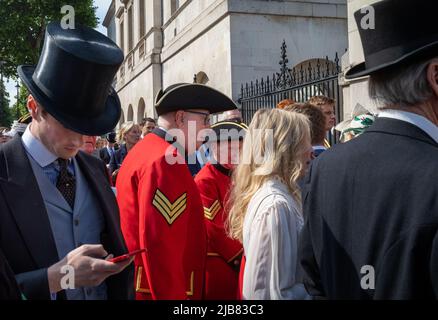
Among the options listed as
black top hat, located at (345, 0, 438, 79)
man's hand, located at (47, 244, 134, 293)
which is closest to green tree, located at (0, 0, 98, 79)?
man's hand, located at (47, 244, 134, 293)

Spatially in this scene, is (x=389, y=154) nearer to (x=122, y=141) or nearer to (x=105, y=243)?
(x=105, y=243)

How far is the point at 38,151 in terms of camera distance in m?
2.40

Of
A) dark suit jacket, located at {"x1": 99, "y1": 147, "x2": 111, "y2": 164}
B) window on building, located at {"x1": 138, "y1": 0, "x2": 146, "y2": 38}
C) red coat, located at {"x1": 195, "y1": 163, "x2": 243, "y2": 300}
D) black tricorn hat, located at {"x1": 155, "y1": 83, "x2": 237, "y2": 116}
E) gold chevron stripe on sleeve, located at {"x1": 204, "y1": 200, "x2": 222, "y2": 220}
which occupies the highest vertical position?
window on building, located at {"x1": 138, "y1": 0, "x2": 146, "y2": 38}

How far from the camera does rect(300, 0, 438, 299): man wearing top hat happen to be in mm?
1635

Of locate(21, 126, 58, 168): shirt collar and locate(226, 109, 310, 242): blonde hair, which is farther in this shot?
locate(226, 109, 310, 242): blonde hair

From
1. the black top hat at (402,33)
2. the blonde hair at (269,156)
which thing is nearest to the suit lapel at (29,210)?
the blonde hair at (269,156)

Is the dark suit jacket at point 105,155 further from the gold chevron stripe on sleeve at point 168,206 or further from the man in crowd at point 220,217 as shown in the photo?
the gold chevron stripe on sleeve at point 168,206

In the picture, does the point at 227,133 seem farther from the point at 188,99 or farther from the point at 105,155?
the point at 105,155

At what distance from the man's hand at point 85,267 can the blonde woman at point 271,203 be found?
0.75 m

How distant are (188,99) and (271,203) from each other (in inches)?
51.8

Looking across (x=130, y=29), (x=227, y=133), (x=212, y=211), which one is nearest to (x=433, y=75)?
(x=212, y=211)

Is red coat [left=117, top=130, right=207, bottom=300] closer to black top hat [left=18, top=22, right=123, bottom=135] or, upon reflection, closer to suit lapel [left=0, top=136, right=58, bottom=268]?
black top hat [left=18, top=22, right=123, bottom=135]

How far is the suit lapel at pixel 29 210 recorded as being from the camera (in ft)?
7.12

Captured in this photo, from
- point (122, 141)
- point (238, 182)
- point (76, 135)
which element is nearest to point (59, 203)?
point (76, 135)
